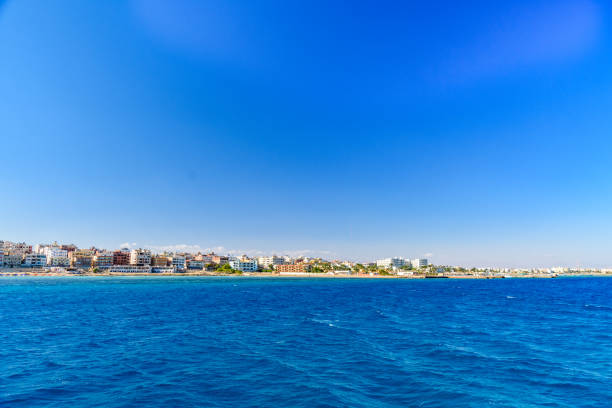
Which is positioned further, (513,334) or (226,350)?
(513,334)

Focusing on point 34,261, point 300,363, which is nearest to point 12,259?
point 34,261

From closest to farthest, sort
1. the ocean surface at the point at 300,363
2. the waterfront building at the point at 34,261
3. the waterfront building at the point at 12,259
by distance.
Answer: the ocean surface at the point at 300,363, the waterfront building at the point at 12,259, the waterfront building at the point at 34,261

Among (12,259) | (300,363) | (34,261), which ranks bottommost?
(300,363)

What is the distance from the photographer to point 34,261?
193375 mm

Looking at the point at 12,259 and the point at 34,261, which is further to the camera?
the point at 34,261

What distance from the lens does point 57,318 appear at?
1561 inches

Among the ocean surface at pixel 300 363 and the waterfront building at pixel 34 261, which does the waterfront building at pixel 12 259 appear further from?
the ocean surface at pixel 300 363

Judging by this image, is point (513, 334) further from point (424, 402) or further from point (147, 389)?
point (147, 389)

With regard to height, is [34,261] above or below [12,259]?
below

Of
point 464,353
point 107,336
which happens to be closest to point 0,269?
point 107,336

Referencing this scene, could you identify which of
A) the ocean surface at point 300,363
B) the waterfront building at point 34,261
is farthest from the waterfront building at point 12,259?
the ocean surface at point 300,363

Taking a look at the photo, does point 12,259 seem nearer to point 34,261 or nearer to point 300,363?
point 34,261

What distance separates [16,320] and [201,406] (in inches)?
1454

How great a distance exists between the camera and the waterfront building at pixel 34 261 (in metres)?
191
